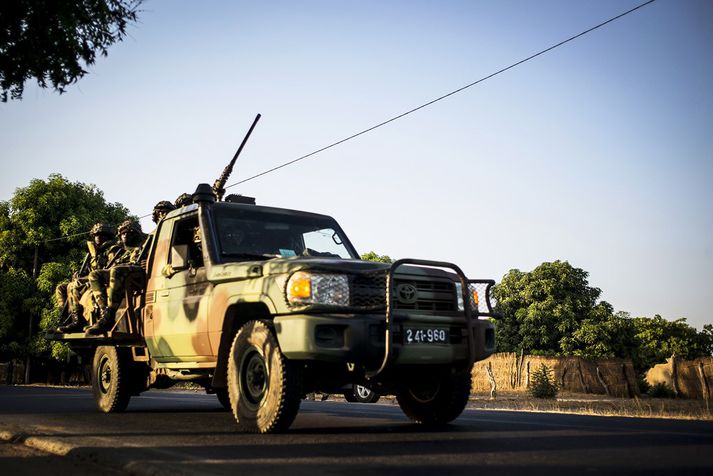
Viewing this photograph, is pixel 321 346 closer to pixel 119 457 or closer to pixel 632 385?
pixel 119 457

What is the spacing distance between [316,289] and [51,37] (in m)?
5.85

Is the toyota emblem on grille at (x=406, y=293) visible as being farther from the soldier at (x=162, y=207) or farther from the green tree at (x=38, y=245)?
the green tree at (x=38, y=245)

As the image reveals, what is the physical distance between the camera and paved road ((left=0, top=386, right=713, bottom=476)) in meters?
4.59

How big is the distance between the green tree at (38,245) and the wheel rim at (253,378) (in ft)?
106

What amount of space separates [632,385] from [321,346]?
25.1m

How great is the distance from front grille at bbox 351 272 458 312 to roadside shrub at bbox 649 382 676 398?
22.7 m

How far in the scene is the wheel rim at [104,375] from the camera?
998 cm

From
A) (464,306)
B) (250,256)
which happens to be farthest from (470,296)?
(250,256)

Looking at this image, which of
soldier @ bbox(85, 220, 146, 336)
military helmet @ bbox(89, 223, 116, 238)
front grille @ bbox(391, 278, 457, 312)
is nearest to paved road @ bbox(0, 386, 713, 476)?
front grille @ bbox(391, 278, 457, 312)

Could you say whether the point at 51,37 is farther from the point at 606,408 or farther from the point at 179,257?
the point at 606,408

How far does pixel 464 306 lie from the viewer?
6938 mm

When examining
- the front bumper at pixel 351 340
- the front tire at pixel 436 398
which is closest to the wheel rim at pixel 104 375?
the front tire at pixel 436 398

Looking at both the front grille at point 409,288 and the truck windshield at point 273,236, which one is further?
the truck windshield at point 273,236

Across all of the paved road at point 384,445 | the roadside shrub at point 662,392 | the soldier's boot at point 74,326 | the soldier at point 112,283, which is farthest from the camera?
the roadside shrub at point 662,392
